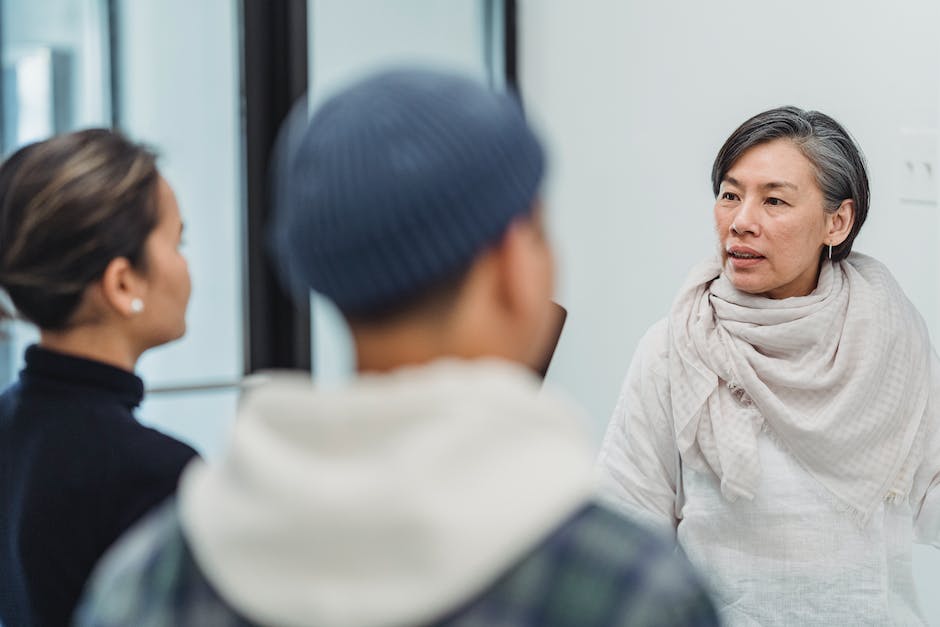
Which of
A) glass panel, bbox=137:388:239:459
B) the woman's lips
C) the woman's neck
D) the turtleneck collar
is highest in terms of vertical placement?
the woman's neck

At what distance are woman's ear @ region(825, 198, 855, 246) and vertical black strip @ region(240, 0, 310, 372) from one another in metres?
1.61

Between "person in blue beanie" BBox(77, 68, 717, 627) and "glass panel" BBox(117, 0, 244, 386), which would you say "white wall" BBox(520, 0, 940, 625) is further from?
"person in blue beanie" BBox(77, 68, 717, 627)

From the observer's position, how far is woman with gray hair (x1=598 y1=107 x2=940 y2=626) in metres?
1.66

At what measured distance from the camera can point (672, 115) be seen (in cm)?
281

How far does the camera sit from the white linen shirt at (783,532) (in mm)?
1652

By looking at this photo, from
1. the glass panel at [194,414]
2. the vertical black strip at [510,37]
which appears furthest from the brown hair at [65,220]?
the vertical black strip at [510,37]

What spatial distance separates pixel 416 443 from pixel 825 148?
4.09 feet

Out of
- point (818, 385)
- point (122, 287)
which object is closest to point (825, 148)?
point (818, 385)

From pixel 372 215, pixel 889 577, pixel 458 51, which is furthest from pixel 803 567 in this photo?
pixel 458 51

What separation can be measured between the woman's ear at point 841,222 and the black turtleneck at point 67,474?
3.29 feet

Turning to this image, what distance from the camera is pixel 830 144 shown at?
169cm

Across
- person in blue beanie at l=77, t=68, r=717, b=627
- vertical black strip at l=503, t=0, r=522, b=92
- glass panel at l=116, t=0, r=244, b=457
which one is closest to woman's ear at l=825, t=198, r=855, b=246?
person in blue beanie at l=77, t=68, r=717, b=627

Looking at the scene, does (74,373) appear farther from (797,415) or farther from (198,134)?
(198,134)

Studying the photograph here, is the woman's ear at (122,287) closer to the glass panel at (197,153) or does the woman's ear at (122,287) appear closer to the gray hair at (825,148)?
the gray hair at (825,148)
